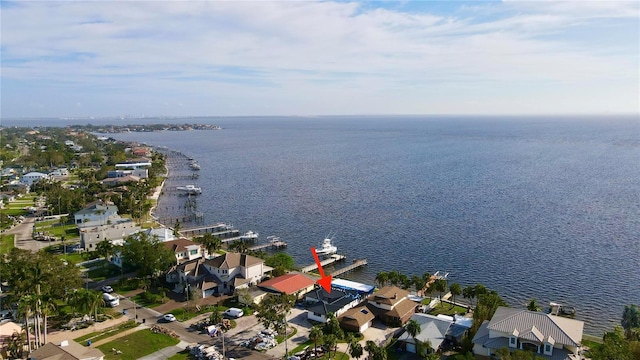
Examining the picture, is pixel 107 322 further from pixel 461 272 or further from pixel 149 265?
pixel 461 272

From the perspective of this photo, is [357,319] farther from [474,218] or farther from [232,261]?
[474,218]

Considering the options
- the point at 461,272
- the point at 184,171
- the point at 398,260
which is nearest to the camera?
the point at 461,272

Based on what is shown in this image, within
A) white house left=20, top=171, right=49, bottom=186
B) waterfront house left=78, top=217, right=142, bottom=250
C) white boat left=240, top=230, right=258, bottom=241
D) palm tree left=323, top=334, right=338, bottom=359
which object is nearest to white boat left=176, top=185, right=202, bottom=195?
white house left=20, top=171, right=49, bottom=186

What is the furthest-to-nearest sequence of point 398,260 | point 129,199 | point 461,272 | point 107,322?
point 129,199, point 398,260, point 461,272, point 107,322

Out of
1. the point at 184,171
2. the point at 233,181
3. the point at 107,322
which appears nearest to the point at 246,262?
the point at 107,322

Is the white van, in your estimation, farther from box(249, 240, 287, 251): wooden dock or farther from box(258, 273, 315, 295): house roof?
box(249, 240, 287, 251): wooden dock

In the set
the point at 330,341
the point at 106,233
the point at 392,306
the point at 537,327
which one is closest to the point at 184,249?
the point at 106,233
